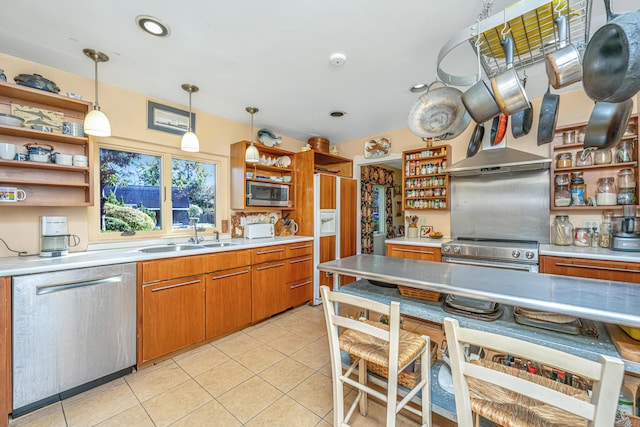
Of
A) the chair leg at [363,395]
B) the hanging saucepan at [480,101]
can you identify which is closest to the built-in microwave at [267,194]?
the chair leg at [363,395]

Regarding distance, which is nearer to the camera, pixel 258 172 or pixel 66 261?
pixel 66 261

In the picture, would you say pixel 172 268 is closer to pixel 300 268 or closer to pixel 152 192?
pixel 152 192

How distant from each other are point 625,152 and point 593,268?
117cm

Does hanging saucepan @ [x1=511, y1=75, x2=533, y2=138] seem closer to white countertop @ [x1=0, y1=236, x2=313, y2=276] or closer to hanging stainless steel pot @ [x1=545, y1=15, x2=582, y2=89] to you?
hanging stainless steel pot @ [x1=545, y1=15, x2=582, y2=89]

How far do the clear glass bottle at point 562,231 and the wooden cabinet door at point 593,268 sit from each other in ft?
1.72

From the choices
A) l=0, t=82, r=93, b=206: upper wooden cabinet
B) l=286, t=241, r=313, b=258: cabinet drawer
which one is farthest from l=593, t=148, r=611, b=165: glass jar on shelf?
l=0, t=82, r=93, b=206: upper wooden cabinet

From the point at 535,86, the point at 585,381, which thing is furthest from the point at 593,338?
the point at 535,86

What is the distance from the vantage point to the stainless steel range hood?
102 inches

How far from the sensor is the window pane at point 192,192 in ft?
9.91

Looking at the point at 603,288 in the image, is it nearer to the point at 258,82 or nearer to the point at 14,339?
the point at 258,82

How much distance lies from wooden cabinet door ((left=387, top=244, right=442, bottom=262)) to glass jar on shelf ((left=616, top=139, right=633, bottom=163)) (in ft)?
5.84

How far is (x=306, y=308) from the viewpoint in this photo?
3.47 meters

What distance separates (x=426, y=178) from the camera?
3529 millimetres

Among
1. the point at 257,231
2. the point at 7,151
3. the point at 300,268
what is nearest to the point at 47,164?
the point at 7,151
